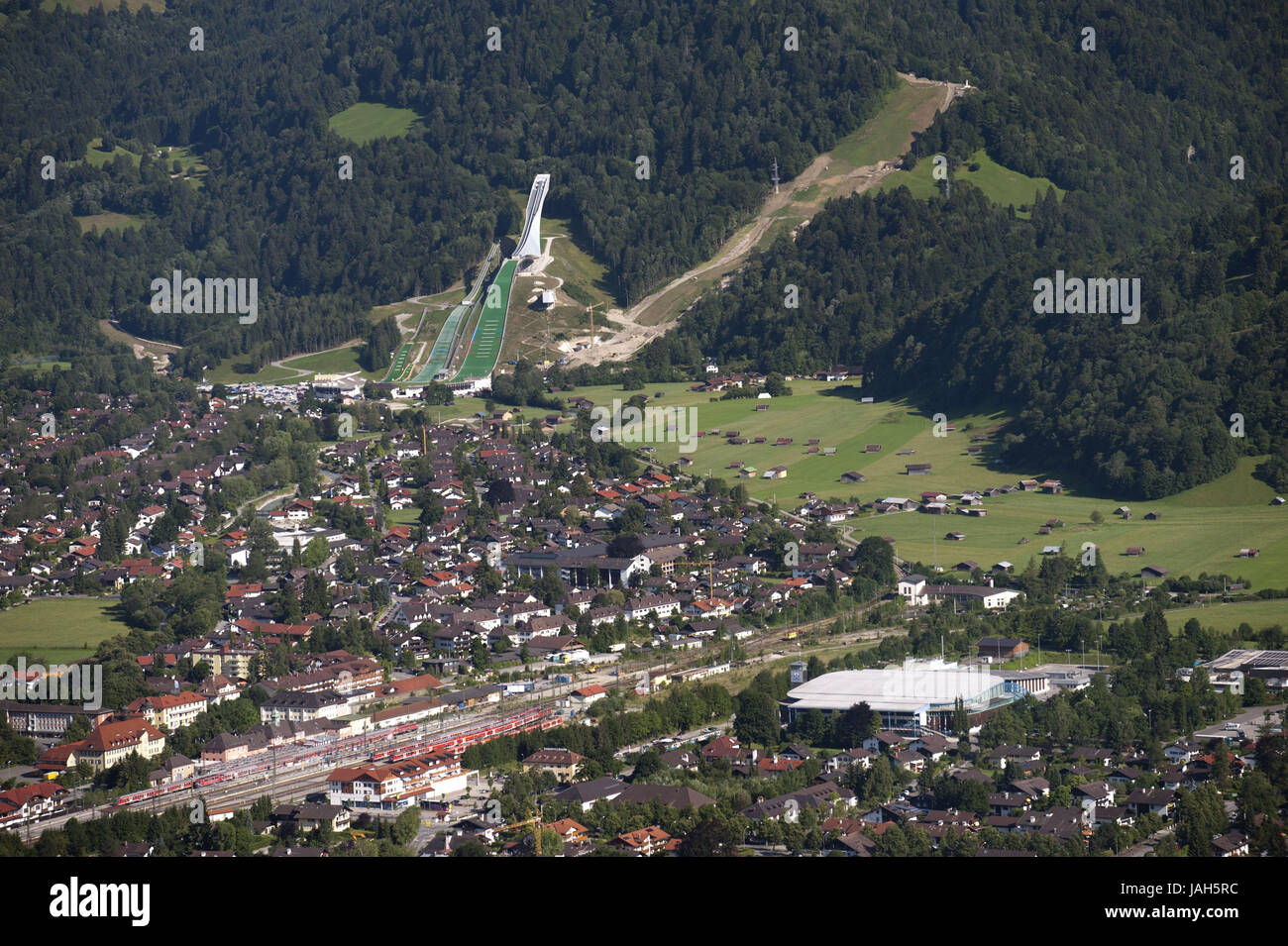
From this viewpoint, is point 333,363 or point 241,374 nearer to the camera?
point 333,363

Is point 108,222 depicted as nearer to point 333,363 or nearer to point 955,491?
point 333,363

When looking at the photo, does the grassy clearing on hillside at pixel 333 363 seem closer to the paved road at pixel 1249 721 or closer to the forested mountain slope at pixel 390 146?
the forested mountain slope at pixel 390 146

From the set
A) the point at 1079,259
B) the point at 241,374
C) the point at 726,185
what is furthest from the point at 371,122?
the point at 1079,259

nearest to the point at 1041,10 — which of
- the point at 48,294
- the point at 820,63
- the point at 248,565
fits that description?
the point at 820,63

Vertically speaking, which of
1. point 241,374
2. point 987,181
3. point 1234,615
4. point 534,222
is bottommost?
point 1234,615

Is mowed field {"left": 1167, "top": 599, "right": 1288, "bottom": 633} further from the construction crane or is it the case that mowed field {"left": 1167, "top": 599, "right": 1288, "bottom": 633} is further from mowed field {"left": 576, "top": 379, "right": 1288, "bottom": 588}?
the construction crane

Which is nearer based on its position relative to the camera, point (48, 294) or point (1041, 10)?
point (48, 294)
